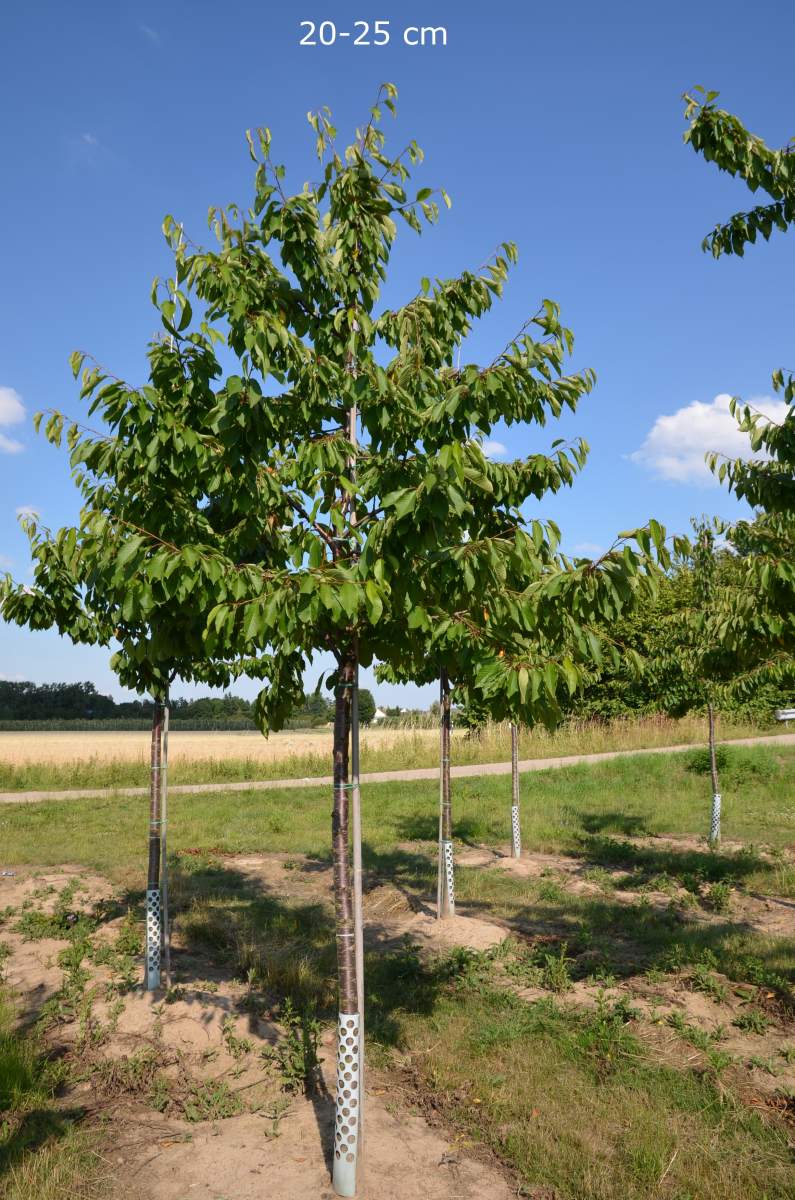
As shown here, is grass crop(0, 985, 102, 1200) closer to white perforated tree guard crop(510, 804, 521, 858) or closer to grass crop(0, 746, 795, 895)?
grass crop(0, 746, 795, 895)

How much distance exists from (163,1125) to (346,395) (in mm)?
4162

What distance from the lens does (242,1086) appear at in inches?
194

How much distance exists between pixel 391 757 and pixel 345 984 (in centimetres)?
2137

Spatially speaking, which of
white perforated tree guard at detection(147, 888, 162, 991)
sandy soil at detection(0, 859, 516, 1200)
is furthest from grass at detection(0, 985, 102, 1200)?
white perforated tree guard at detection(147, 888, 162, 991)

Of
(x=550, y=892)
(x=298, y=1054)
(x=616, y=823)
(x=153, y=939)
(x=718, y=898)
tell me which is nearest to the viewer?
(x=298, y=1054)

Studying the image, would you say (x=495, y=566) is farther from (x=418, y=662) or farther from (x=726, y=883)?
(x=726, y=883)

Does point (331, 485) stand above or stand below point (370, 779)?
above

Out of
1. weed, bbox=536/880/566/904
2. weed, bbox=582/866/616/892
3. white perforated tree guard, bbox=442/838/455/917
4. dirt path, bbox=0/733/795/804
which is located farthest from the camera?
dirt path, bbox=0/733/795/804

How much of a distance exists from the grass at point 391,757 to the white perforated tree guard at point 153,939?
1512 centimetres

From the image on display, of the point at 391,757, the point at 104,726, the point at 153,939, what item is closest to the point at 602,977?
the point at 153,939

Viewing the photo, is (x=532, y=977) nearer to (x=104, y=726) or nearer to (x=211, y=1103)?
(x=211, y=1103)

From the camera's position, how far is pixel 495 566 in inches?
136

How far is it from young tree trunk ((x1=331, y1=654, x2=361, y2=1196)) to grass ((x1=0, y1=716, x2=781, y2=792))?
56.4 feet

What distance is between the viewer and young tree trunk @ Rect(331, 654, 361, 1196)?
3842mm
